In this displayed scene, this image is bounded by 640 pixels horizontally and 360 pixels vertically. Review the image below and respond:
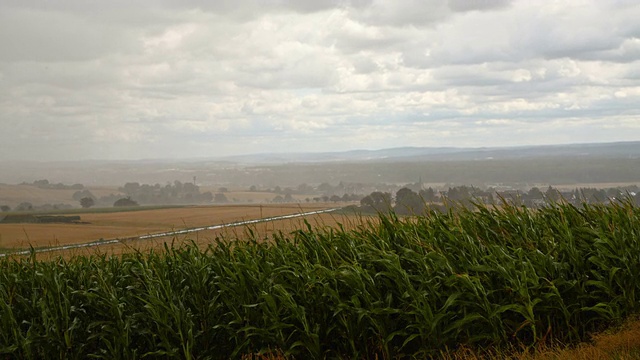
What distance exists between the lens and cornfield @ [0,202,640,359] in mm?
7805

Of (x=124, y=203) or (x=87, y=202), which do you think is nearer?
(x=124, y=203)

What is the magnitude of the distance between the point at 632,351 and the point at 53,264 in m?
7.62

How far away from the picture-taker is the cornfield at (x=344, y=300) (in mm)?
7805

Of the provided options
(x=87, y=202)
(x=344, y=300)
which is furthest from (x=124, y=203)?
(x=344, y=300)

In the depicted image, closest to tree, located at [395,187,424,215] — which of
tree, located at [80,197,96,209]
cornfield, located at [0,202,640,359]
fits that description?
cornfield, located at [0,202,640,359]

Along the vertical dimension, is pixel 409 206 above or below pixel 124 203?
above

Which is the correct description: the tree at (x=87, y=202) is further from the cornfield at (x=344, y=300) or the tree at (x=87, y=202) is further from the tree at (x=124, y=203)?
the cornfield at (x=344, y=300)

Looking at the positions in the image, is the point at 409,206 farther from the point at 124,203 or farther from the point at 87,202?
the point at 87,202

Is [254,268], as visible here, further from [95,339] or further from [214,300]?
[95,339]

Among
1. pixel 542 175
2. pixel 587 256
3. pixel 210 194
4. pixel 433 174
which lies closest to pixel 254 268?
pixel 587 256

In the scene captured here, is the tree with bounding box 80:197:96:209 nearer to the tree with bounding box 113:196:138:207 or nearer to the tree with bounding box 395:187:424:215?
the tree with bounding box 113:196:138:207

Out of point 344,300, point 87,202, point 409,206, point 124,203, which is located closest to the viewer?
point 344,300

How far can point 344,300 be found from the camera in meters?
8.12

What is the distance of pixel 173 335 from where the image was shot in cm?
812
